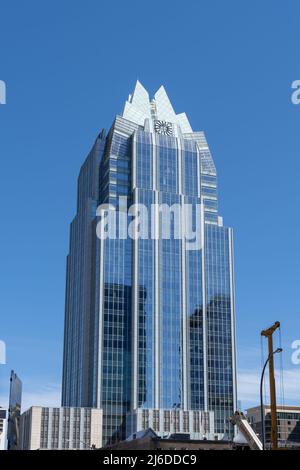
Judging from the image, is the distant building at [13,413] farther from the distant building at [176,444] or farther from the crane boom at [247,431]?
the crane boom at [247,431]

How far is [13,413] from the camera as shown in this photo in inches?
4783

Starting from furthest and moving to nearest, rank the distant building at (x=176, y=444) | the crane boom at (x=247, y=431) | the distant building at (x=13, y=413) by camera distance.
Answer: the distant building at (x=176, y=444)
the distant building at (x=13, y=413)
the crane boom at (x=247, y=431)

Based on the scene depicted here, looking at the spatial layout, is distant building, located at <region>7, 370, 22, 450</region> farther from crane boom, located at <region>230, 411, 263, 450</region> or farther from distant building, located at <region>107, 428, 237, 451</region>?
crane boom, located at <region>230, 411, 263, 450</region>

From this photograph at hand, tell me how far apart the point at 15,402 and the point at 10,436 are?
10.7m

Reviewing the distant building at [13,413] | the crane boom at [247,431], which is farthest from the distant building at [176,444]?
the crane boom at [247,431]

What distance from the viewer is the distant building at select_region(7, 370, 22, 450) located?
114000mm

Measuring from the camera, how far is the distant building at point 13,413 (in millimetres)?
114000

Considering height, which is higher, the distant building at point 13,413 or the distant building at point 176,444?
the distant building at point 13,413

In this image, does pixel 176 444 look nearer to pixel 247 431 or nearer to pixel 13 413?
pixel 13 413

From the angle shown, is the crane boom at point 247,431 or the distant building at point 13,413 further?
the distant building at point 13,413

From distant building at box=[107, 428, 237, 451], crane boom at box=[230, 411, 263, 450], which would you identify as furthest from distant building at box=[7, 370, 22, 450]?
crane boom at box=[230, 411, 263, 450]
